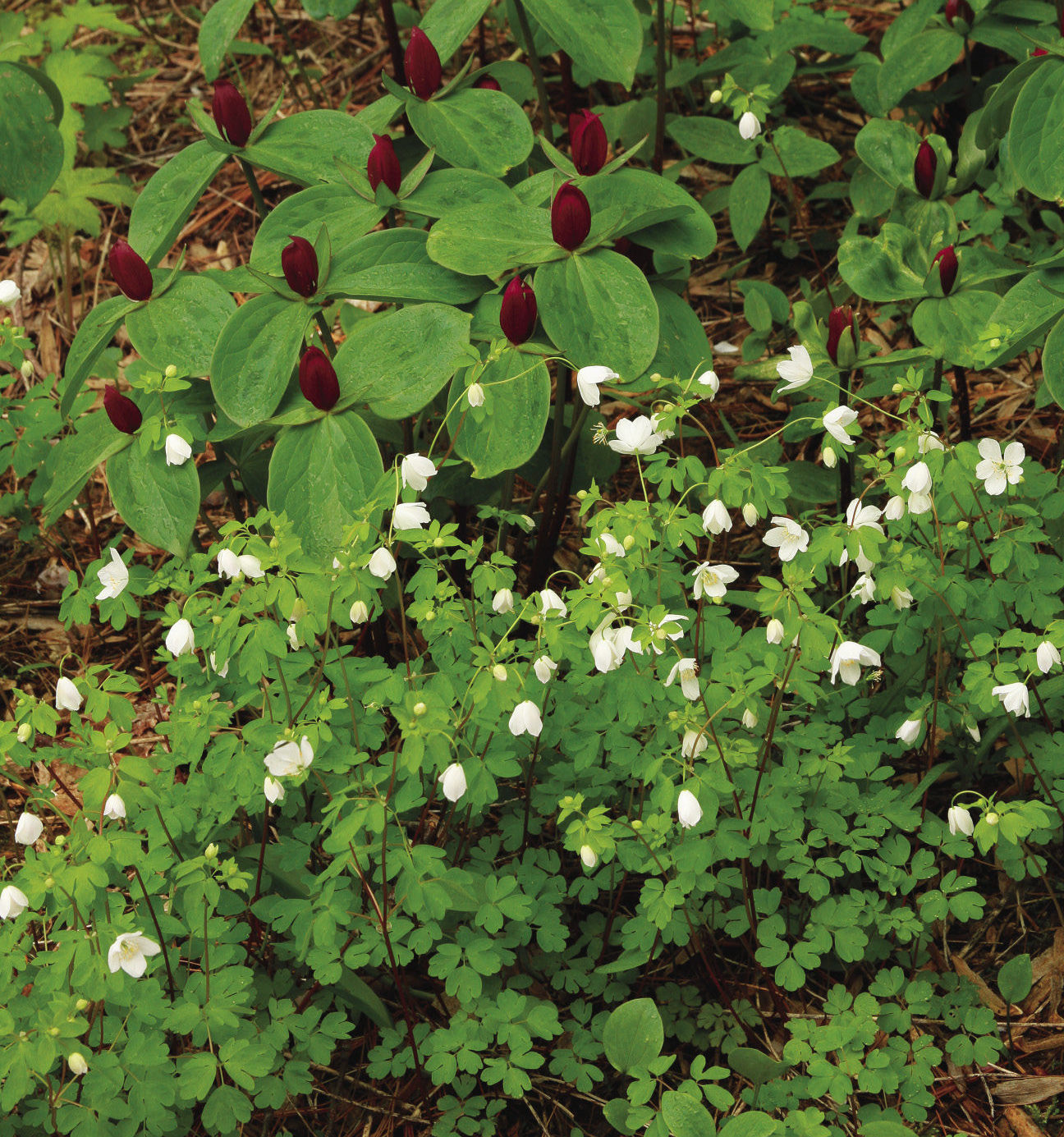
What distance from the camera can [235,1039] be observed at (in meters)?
1.68

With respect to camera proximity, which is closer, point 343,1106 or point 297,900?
point 297,900

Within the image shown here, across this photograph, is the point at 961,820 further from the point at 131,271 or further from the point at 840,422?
the point at 131,271

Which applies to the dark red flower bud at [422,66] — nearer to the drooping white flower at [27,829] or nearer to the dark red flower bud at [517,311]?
the dark red flower bud at [517,311]

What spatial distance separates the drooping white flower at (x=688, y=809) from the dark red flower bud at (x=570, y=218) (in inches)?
41.3

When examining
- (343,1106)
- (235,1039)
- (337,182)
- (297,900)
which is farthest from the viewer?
(337,182)

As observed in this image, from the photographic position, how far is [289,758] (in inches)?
65.6

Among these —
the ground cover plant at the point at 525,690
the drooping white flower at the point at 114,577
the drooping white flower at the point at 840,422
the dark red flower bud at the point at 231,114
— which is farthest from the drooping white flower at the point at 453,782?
the dark red flower bud at the point at 231,114

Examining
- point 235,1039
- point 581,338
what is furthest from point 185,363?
point 235,1039

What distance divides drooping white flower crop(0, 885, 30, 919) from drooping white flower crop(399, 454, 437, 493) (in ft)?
2.79

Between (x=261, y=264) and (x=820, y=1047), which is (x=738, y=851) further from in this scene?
(x=261, y=264)

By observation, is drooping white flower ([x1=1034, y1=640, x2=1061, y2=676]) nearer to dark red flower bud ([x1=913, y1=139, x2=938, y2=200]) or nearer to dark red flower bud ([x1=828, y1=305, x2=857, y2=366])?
dark red flower bud ([x1=828, y1=305, x2=857, y2=366])

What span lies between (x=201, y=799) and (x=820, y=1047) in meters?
1.09

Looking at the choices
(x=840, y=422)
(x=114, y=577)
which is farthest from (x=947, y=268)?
(x=114, y=577)

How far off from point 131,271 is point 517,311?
77cm
